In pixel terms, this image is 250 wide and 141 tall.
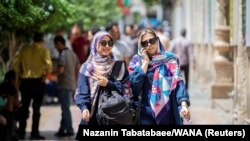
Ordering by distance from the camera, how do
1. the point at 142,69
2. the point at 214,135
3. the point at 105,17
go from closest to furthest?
the point at 214,135 < the point at 142,69 < the point at 105,17

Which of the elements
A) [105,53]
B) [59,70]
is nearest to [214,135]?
[105,53]

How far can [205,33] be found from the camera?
904 inches

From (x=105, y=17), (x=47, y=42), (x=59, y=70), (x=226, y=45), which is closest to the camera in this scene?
(x=59, y=70)

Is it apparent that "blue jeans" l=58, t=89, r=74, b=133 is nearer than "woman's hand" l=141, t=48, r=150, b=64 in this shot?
No

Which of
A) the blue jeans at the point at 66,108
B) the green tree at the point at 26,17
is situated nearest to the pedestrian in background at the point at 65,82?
the blue jeans at the point at 66,108

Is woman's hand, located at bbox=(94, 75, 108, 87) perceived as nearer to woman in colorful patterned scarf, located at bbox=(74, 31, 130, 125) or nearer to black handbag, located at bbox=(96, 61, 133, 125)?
woman in colorful patterned scarf, located at bbox=(74, 31, 130, 125)

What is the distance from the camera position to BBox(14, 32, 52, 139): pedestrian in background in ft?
42.8

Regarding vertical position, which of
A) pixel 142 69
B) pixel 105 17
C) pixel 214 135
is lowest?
pixel 214 135

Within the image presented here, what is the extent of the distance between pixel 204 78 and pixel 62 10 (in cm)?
1152

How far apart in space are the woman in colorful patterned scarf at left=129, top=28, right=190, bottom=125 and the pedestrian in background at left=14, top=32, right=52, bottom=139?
4862 mm

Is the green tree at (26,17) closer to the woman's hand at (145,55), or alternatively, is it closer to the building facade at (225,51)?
the woman's hand at (145,55)

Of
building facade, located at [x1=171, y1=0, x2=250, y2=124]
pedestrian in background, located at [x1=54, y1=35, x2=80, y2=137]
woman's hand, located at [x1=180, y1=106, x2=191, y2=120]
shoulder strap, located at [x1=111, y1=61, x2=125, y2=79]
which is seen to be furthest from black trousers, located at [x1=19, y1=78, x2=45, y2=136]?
woman's hand, located at [x1=180, y1=106, x2=191, y2=120]

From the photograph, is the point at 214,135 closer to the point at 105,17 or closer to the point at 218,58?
the point at 218,58

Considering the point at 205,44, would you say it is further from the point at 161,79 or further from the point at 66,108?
the point at 161,79
